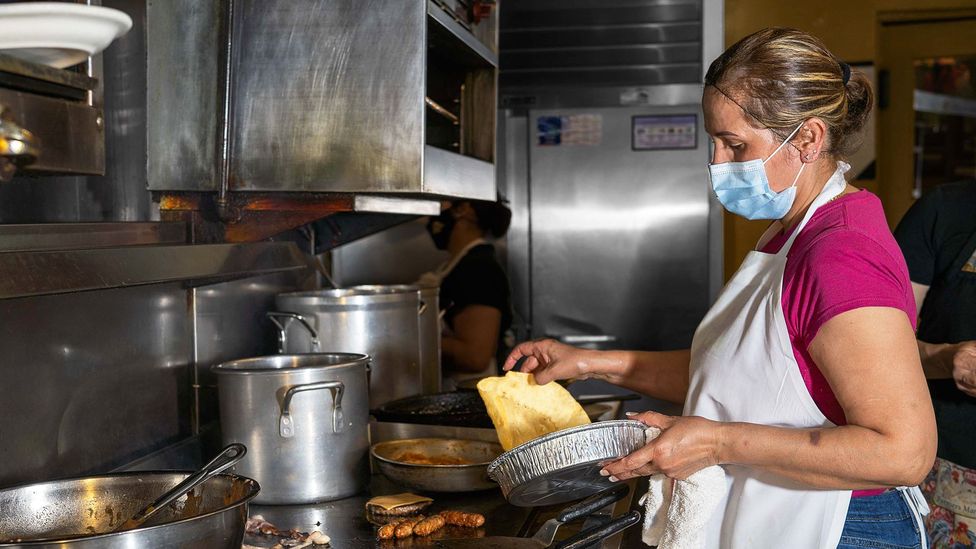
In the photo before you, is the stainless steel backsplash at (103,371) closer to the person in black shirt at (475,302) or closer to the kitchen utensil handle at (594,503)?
the kitchen utensil handle at (594,503)

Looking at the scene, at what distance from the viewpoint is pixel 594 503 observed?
1.83 meters

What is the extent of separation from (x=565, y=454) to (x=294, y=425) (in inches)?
25.0

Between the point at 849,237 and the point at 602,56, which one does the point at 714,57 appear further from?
the point at 849,237

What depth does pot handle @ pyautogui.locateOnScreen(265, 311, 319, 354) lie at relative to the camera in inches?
99.9

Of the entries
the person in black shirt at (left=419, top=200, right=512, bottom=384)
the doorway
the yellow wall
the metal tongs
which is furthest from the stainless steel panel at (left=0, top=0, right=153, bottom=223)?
the doorway

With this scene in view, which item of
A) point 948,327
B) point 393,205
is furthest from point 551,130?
point 948,327

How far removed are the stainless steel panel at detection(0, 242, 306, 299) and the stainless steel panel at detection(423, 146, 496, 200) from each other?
0.47 meters

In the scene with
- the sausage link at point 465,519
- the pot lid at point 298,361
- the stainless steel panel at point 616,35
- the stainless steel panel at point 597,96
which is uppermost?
the stainless steel panel at point 616,35

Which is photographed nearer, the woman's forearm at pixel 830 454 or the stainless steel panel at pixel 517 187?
the woman's forearm at pixel 830 454

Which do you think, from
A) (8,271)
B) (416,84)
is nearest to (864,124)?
(416,84)

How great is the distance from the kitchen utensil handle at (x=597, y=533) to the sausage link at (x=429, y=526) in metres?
0.30

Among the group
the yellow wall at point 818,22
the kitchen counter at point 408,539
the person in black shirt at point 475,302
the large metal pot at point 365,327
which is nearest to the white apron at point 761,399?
the kitchen counter at point 408,539

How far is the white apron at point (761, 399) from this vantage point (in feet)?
5.33

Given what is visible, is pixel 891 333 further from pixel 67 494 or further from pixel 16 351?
pixel 16 351
